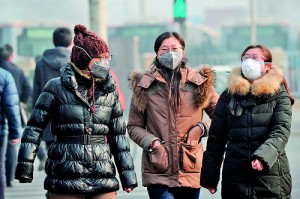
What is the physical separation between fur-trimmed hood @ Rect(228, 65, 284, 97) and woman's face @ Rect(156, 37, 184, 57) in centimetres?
87

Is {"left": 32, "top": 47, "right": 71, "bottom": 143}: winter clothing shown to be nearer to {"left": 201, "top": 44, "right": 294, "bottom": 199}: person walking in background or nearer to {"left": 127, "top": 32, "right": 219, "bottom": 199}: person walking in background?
{"left": 127, "top": 32, "right": 219, "bottom": 199}: person walking in background

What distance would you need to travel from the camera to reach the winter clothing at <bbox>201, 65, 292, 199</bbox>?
7383mm

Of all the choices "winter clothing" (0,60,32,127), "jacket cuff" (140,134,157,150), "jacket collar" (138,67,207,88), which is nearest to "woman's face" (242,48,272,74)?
"jacket collar" (138,67,207,88)

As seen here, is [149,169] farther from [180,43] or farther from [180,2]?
[180,2]

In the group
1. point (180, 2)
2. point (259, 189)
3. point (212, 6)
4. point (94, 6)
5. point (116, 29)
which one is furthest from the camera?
point (212, 6)

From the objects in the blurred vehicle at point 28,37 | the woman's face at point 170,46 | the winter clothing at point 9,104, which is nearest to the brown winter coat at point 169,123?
the woman's face at point 170,46

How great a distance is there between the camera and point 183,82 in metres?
8.45

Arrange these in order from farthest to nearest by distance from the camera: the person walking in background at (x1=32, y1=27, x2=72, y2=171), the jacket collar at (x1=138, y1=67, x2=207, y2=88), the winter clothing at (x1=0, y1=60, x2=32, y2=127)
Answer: the winter clothing at (x1=0, y1=60, x2=32, y2=127), the person walking in background at (x1=32, y1=27, x2=72, y2=171), the jacket collar at (x1=138, y1=67, x2=207, y2=88)

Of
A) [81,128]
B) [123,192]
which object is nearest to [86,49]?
[81,128]

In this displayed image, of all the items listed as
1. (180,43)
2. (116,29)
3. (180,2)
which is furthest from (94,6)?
(116,29)

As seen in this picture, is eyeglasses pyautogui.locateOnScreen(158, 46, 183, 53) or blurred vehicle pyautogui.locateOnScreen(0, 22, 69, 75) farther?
blurred vehicle pyautogui.locateOnScreen(0, 22, 69, 75)

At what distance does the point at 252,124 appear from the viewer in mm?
7430

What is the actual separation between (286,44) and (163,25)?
5401 mm

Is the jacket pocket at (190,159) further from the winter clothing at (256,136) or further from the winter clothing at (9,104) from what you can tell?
the winter clothing at (9,104)
